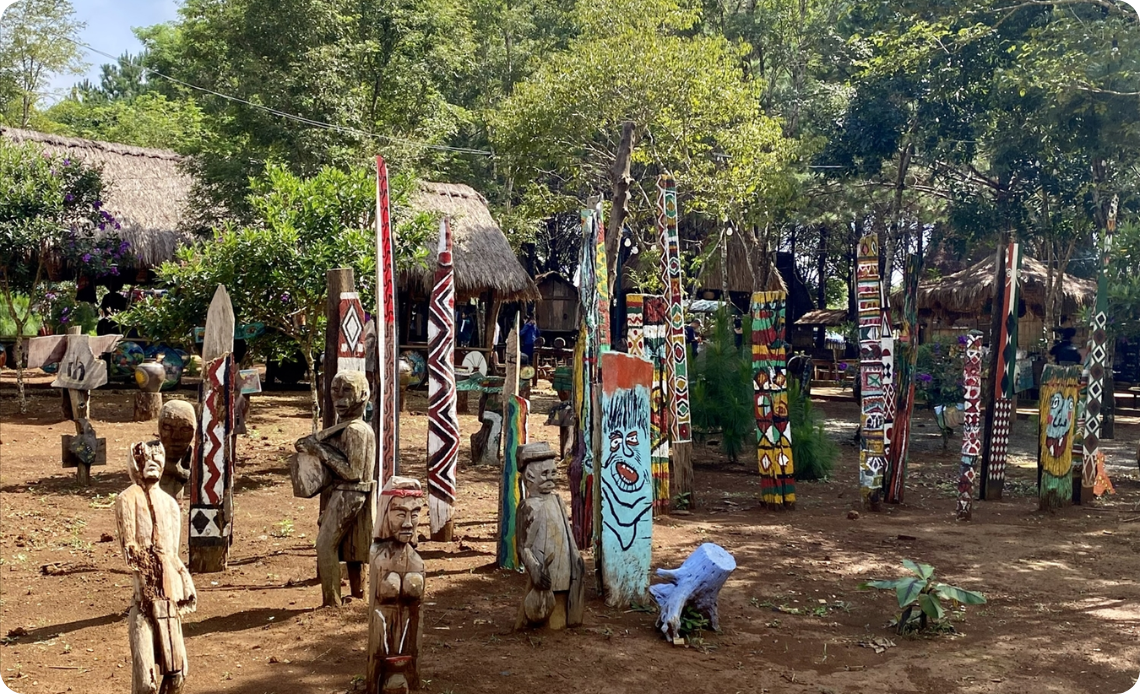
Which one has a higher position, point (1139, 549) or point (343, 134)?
point (343, 134)

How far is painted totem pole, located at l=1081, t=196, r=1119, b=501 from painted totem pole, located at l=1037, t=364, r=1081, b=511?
21 centimetres

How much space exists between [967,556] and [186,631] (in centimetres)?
582

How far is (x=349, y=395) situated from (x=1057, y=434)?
7.50 metres

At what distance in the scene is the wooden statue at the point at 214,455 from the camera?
22.8 feet

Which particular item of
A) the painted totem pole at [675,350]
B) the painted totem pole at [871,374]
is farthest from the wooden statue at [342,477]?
the painted totem pole at [871,374]

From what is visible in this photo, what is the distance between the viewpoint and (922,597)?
19.3 ft

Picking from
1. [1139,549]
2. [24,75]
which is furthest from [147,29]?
[1139,549]

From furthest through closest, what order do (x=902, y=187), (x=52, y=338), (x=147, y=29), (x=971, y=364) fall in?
(x=147, y=29) < (x=902, y=187) < (x=52, y=338) < (x=971, y=364)

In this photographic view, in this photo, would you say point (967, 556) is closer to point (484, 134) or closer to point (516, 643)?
point (516, 643)

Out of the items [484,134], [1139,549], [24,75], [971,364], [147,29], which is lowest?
[1139,549]

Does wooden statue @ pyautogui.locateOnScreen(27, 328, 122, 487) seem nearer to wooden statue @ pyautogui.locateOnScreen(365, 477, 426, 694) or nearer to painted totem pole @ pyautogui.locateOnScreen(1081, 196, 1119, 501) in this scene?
wooden statue @ pyautogui.locateOnScreen(365, 477, 426, 694)

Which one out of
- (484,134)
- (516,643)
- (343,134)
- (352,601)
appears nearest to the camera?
(516,643)

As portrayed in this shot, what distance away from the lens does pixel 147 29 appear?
32125 millimetres

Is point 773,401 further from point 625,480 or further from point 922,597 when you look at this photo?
point 922,597
